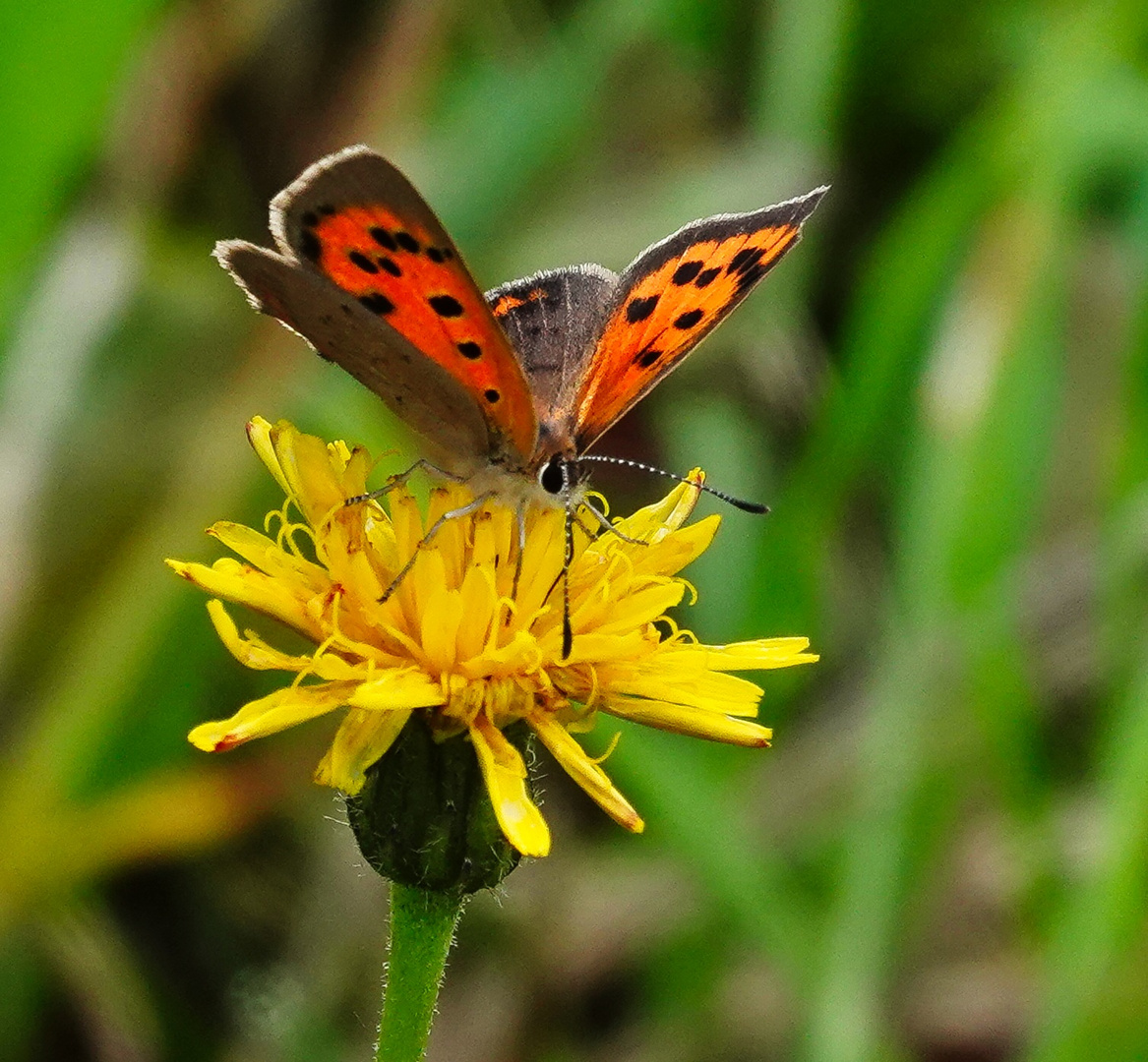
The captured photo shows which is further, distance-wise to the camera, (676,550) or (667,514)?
(667,514)

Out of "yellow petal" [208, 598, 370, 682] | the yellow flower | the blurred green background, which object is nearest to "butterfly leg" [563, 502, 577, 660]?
the yellow flower

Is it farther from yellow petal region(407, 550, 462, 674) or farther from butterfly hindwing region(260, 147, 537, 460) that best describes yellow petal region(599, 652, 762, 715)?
butterfly hindwing region(260, 147, 537, 460)

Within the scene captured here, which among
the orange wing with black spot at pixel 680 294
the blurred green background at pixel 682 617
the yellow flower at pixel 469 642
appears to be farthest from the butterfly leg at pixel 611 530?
the blurred green background at pixel 682 617

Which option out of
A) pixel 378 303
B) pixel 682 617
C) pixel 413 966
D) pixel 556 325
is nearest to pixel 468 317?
pixel 378 303

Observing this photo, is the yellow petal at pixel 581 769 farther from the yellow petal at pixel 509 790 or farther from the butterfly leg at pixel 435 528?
the butterfly leg at pixel 435 528

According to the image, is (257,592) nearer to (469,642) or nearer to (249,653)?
(249,653)

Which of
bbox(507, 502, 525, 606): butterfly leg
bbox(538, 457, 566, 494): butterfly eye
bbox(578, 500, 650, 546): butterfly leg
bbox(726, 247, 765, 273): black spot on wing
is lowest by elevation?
bbox(507, 502, 525, 606): butterfly leg

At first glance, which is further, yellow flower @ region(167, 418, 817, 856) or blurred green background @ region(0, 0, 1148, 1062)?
blurred green background @ region(0, 0, 1148, 1062)
